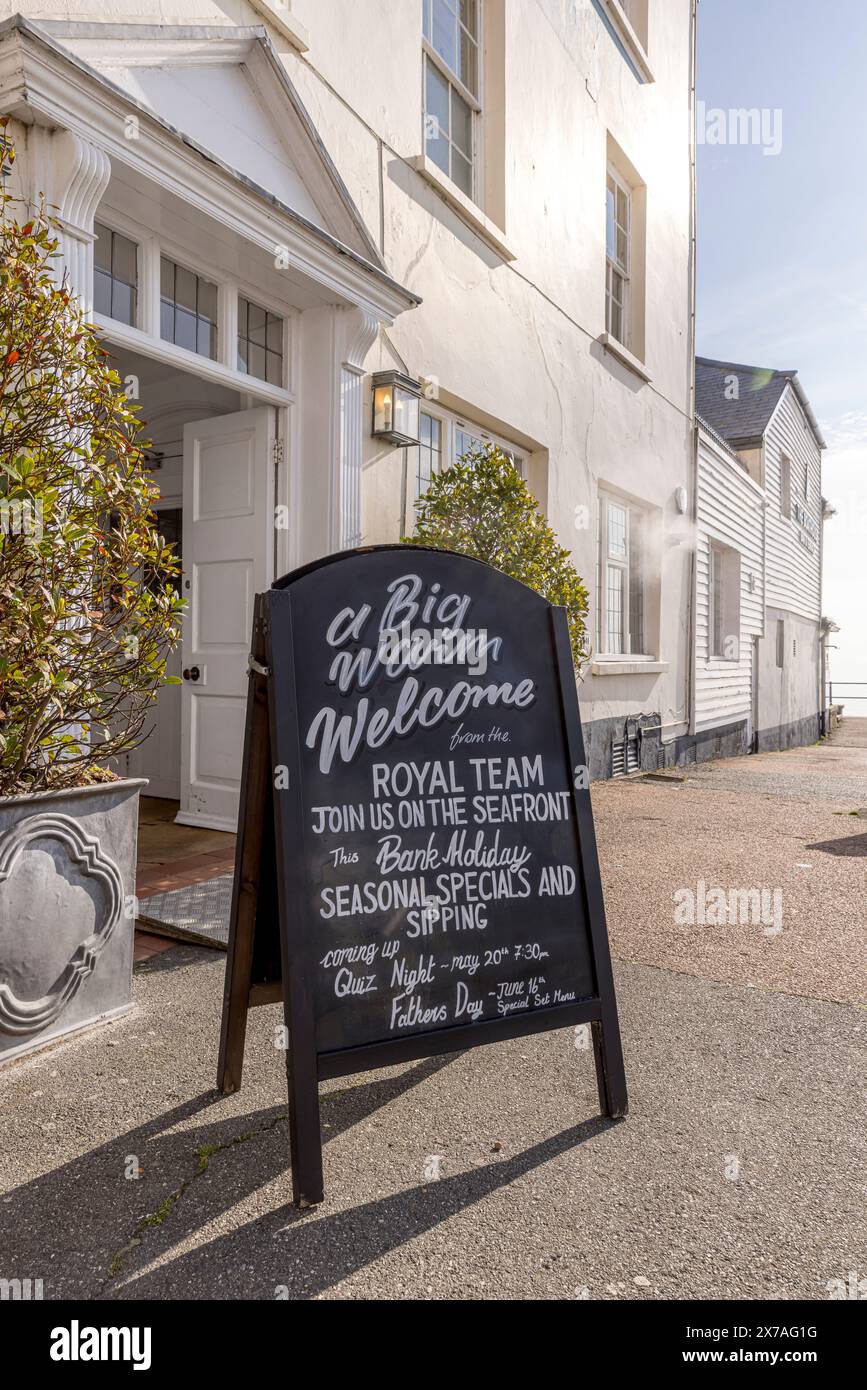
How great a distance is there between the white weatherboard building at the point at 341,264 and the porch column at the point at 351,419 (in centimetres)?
2

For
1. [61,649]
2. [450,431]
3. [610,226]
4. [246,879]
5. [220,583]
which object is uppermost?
[610,226]

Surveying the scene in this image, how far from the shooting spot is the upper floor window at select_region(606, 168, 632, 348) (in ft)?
32.1

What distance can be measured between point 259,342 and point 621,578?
227 inches

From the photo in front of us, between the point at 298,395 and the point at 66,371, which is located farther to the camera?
the point at 298,395

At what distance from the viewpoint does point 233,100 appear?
451 cm

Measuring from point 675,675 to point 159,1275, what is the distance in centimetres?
1015

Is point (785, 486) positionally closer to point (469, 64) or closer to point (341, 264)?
point (469, 64)

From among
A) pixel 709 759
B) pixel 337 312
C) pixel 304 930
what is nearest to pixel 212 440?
pixel 337 312

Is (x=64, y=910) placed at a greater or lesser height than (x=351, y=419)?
lesser

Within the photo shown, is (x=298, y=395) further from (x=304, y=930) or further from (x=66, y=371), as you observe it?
(x=304, y=930)

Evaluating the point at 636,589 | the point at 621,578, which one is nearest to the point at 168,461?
the point at 621,578

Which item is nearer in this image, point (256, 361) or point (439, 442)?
point (256, 361)

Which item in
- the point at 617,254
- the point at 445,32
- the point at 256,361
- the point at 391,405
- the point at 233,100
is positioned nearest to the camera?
the point at 233,100

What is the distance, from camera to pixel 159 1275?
5.90 ft
